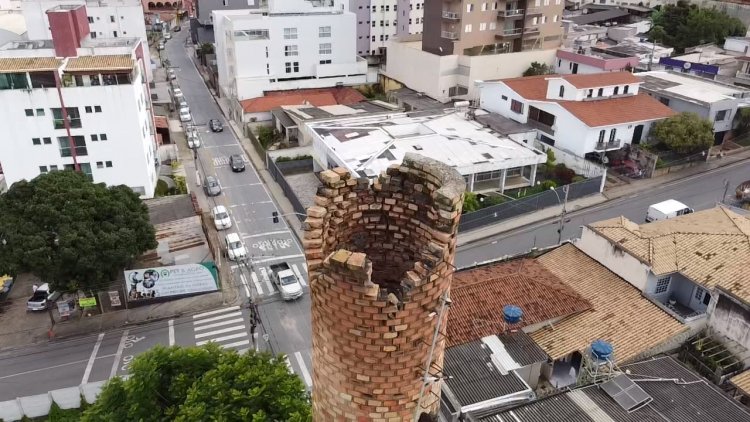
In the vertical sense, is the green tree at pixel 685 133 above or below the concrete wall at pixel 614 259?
above

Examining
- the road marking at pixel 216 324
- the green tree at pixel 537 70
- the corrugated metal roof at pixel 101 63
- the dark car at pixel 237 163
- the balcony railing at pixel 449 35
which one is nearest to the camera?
the road marking at pixel 216 324

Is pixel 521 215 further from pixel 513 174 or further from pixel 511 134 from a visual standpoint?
pixel 511 134

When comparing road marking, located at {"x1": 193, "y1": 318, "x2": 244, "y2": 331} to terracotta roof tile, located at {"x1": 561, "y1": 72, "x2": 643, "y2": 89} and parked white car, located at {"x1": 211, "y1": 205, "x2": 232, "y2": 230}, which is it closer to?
parked white car, located at {"x1": 211, "y1": 205, "x2": 232, "y2": 230}

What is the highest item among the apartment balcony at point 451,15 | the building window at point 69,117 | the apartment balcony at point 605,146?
the apartment balcony at point 451,15

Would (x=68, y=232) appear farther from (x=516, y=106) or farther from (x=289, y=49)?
(x=289, y=49)

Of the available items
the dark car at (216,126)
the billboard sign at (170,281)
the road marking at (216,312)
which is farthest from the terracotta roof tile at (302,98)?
the road marking at (216,312)

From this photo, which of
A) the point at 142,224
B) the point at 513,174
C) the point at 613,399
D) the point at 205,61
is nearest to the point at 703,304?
the point at 613,399

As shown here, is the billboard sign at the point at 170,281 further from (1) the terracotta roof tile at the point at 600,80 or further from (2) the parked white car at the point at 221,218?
(1) the terracotta roof tile at the point at 600,80
